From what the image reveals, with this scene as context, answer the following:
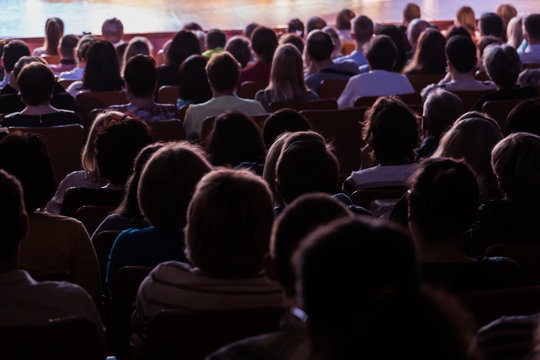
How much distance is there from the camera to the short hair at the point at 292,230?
1516 millimetres

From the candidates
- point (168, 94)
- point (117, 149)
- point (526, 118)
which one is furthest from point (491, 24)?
point (117, 149)

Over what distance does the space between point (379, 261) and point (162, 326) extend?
686 mm

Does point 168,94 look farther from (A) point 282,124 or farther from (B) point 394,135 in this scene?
(B) point 394,135

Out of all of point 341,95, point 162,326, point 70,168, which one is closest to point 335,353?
point 162,326

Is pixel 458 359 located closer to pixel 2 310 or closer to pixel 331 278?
pixel 331 278

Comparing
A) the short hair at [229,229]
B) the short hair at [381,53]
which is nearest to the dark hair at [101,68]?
the short hair at [381,53]

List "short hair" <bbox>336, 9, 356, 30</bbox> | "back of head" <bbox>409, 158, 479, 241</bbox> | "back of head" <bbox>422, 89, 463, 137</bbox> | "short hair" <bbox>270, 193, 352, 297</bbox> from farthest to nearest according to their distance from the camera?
"short hair" <bbox>336, 9, 356, 30</bbox>
"back of head" <bbox>422, 89, 463, 137</bbox>
"back of head" <bbox>409, 158, 479, 241</bbox>
"short hair" <bbox>270, 193, 352, 297</bbox>

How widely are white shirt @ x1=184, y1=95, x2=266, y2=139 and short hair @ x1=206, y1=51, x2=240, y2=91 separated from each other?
0.31 ft

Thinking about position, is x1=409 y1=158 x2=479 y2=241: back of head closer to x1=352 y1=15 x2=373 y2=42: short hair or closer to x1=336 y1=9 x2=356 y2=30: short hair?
x1=352 y1=15 x2=373 y2=42: short hair

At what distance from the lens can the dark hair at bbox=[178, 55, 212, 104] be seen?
525 centimetres

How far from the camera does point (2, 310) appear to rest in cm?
176

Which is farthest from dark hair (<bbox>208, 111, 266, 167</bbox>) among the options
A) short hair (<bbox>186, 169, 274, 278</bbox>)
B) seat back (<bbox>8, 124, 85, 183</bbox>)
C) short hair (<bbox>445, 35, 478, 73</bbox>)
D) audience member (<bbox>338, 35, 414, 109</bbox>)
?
short hair (<bbox>445, 35, 478, 73</bbox>)

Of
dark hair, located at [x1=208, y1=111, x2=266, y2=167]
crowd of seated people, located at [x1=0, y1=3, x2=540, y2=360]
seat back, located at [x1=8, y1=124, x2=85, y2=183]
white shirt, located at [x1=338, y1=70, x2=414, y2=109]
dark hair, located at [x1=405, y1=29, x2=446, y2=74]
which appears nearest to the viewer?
crowd of seated people, located at [x1=0, y1=3, x2=540, y2=360]

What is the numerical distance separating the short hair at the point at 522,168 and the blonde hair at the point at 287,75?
8.69 ft
